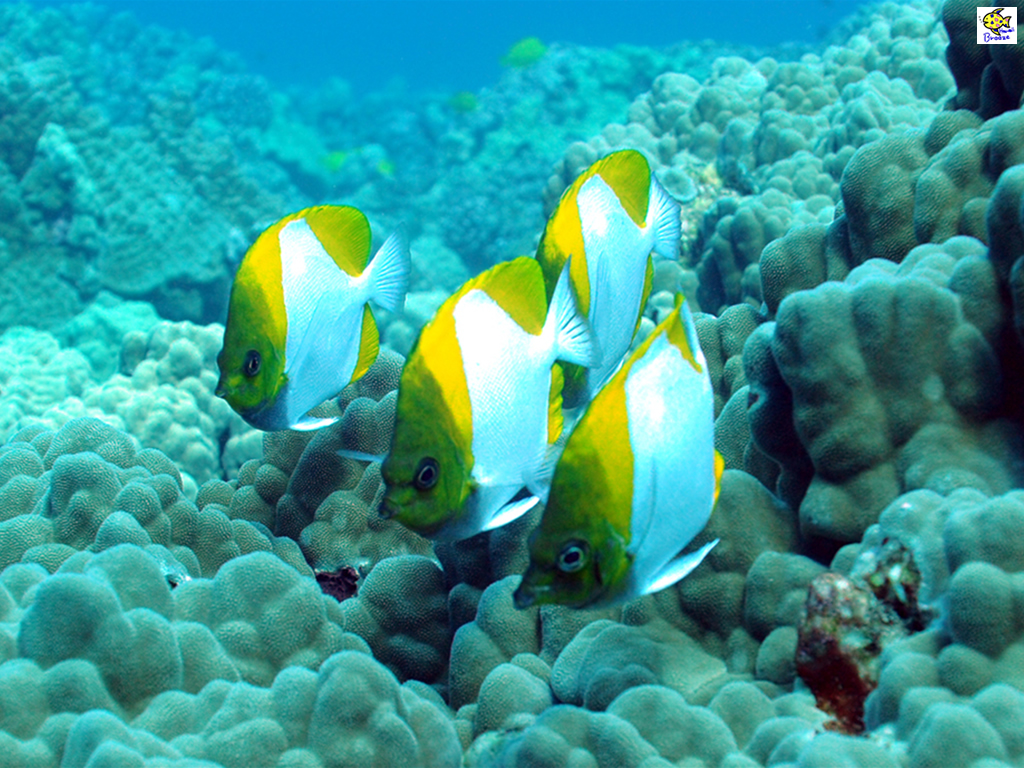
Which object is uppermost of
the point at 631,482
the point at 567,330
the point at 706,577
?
the point at 567,330

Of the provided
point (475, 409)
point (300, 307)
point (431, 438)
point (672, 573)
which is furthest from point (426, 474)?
point (300, 307)

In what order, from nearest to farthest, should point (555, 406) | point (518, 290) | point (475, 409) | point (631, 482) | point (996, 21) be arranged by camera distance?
point (631, 482) < point (475, 409) < point (518, 290) < point (555, 406) < point (996, 21)

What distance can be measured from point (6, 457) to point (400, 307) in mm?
1811

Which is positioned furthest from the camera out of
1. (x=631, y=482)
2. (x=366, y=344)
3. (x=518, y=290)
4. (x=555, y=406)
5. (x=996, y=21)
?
(x=996, y=21)

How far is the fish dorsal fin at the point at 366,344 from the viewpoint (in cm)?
230

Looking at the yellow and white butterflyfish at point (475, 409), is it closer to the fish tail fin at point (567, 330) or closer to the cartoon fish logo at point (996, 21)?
the fish tail fin at point (567, 330)

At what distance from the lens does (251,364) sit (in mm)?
2113

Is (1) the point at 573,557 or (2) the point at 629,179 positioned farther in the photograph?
(2) the point at 629,179

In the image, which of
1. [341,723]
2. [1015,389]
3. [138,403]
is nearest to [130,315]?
[138,403]

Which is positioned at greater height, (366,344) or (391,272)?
(391,272)

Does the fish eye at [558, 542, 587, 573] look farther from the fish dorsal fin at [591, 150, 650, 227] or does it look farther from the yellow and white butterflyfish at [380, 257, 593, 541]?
the fish dorsal fin at [591, 150, 650, 227]

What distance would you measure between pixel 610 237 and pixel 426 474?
0.84 meters

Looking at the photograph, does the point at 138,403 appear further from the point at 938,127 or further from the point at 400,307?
the point at 938,127

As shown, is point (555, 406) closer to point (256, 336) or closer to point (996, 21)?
point (256, 336)
